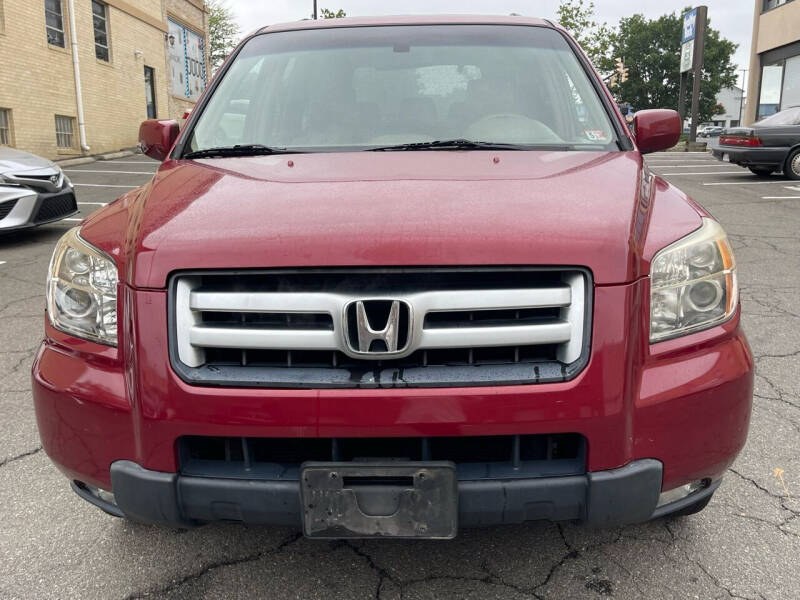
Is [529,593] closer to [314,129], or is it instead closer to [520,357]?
[520,357]

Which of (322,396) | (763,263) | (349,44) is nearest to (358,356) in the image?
(322,396)

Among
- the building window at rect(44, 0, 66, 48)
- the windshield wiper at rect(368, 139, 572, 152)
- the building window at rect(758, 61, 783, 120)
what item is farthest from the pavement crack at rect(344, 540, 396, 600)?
the building window at rect(758, 61, 783, 120)

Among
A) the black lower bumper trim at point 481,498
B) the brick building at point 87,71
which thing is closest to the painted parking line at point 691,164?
the brick building at point 87,71

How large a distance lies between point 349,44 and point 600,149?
1176 mm

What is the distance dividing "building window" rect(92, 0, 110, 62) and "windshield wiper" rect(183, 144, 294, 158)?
20043 millimetres

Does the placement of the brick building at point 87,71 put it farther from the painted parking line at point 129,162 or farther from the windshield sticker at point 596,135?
the windshield sticker at point 596,135

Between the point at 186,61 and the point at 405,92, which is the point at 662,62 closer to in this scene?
the point at 186,61

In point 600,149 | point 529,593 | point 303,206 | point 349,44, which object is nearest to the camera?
point 303,206

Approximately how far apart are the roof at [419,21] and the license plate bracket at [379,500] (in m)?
2.13

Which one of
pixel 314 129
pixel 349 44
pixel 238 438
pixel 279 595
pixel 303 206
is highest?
pixel 349 44

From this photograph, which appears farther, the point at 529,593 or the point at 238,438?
the point at 529,593

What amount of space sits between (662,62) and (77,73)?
51809 mm

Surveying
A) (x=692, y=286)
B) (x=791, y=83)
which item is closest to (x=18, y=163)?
(x=692, y=286)

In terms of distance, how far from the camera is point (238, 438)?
1.70 metres
